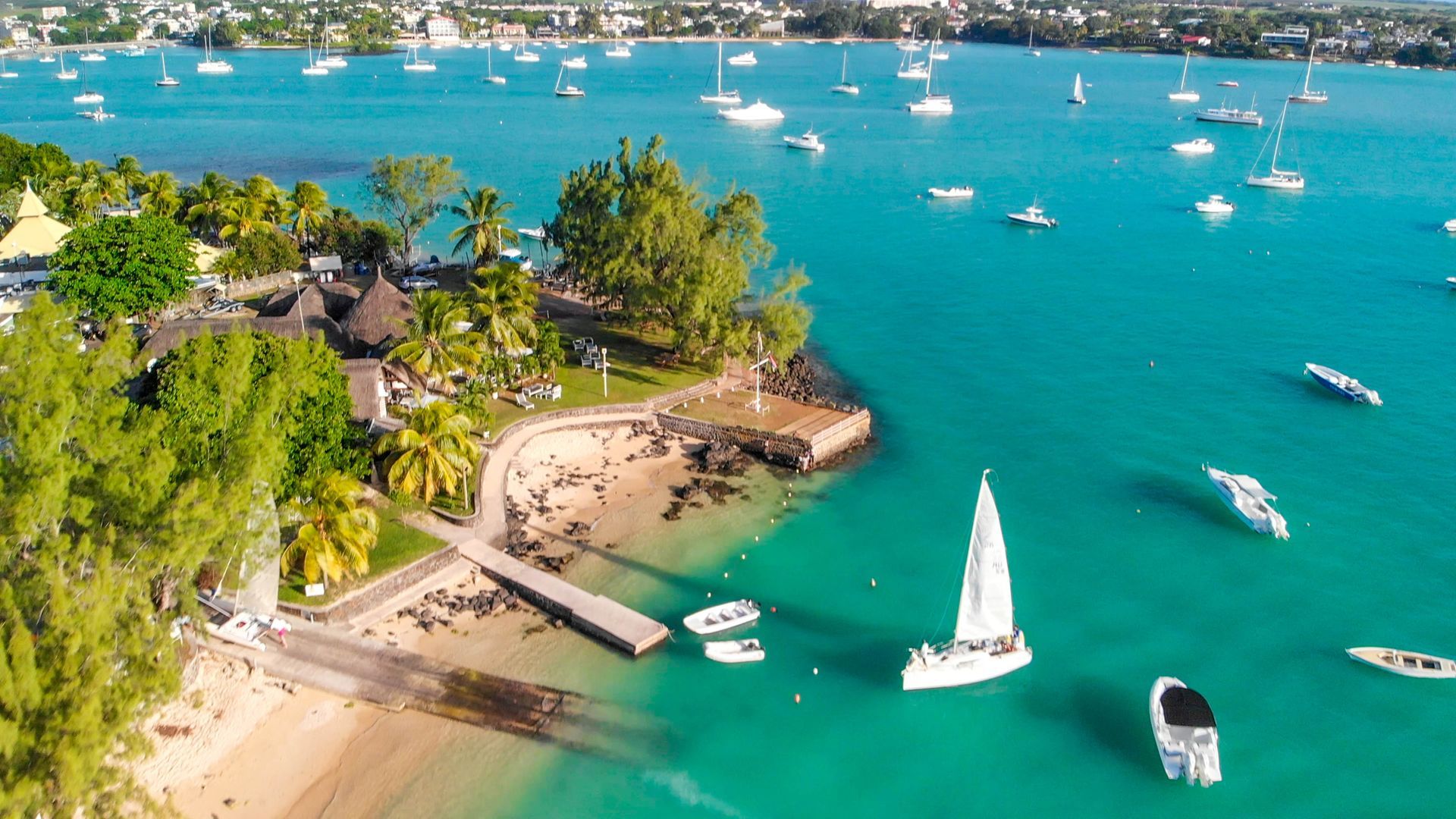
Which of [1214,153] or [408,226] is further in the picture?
[1214,153]

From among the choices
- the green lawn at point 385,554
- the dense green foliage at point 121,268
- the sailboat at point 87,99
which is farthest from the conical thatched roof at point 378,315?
the sailboat at point 87,99

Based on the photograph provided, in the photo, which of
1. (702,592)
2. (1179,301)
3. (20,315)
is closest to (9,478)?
(20,315)

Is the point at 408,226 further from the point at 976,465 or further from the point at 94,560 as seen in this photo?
the point at 94,560

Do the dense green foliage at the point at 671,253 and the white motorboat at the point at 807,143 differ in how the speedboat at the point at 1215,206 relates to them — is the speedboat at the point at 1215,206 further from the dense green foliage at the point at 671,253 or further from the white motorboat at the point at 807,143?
the dense green foliage at the point at 671,253

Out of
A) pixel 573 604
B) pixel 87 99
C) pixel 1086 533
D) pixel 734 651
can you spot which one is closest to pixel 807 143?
pixel 1086 533

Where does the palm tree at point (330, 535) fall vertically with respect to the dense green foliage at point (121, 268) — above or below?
below

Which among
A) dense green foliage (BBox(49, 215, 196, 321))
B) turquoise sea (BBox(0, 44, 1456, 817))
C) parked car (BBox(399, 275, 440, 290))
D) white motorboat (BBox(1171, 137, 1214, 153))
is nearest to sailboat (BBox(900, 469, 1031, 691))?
turquoise sea (BBox(0, 44, 1456, 817))
